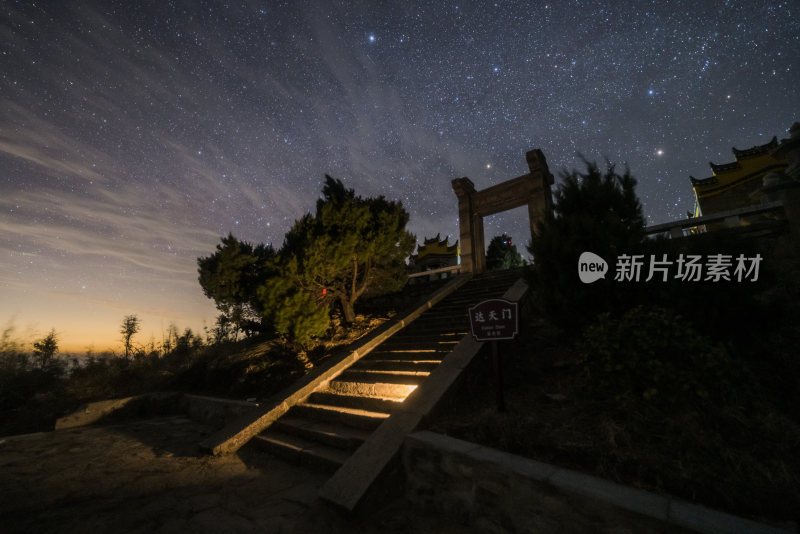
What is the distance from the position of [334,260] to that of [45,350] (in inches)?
530

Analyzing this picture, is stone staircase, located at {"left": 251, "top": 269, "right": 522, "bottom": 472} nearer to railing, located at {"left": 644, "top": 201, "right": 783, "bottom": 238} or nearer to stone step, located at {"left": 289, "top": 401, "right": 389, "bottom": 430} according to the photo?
stone step, located at {"left": 289, "top": 401, "right": 389, "bottom": 430}

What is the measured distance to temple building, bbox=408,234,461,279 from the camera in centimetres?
2534

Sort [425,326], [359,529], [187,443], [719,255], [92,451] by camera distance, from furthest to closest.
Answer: [425,326]
[187,443]
[92,451]
[719,255]
[359,529]

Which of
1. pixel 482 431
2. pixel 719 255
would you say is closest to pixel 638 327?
pixel 719 255

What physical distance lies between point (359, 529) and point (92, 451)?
5265 millimetres

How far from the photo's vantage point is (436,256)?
25969mm

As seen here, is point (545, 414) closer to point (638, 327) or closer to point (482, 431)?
point (482, 431)

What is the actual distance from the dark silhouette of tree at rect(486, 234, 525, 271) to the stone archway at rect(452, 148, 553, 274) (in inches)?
366

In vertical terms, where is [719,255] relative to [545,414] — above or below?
above

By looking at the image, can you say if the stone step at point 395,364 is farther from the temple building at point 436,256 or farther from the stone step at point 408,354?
the temple building at point 436,256

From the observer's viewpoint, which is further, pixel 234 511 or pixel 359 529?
pixel 234 511

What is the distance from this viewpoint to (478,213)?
13.6m

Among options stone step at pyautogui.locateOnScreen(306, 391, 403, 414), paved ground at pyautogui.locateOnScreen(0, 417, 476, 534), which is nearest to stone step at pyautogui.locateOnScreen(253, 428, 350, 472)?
paved ground at pyautogui.locateOnScreen(0, 417, 476, 534)

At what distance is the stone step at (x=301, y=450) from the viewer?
425cm
